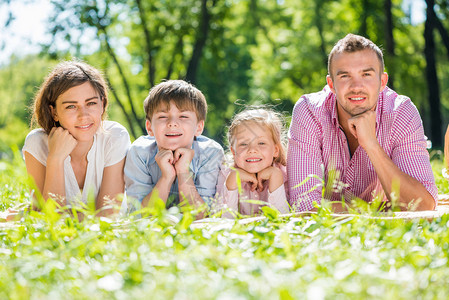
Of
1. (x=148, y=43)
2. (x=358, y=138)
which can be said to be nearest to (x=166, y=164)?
(x=358, y=138)

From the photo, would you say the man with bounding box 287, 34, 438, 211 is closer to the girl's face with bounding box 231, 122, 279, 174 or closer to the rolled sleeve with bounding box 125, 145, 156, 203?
the girl's face with bounding box 231, 122, 279, 174

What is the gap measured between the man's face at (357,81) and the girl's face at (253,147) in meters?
0.64

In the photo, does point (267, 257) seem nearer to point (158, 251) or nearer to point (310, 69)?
point (158, 251)

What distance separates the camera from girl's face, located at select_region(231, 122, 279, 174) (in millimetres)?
3791

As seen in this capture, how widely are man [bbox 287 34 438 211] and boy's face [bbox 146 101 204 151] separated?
31.5 inches

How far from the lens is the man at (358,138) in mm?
3607

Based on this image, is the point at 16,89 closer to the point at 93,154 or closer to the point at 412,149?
the point at 93,154

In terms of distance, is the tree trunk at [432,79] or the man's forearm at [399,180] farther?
the tree trunk at [432,79]

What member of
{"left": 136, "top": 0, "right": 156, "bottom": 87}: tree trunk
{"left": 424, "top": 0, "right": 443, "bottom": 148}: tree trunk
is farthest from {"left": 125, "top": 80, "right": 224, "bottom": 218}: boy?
{"left": 424, "top": 0, "right": 443, "bottom": 148}: tree trunk

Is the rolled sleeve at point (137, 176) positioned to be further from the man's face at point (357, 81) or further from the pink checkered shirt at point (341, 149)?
the man's face at point (357, 81)

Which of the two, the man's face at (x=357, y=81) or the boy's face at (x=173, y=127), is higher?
the man's face at (x=357, y=81)

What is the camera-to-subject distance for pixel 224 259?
196 cm

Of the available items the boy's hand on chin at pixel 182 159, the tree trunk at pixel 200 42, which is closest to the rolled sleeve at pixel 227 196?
the boy's hand on chin at pixel 182 159

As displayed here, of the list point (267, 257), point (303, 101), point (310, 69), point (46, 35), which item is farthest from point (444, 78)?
point (267, 257)
